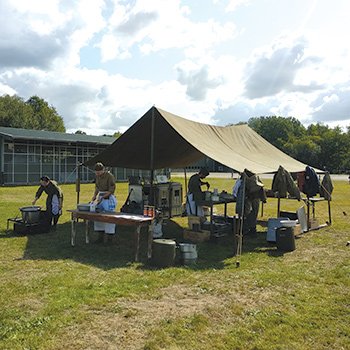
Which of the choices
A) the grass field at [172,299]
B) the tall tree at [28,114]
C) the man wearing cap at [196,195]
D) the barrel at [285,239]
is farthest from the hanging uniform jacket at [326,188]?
the tall tree at [28,114]

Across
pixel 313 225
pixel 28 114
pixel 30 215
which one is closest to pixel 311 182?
pixel 313 225

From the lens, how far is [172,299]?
442cm

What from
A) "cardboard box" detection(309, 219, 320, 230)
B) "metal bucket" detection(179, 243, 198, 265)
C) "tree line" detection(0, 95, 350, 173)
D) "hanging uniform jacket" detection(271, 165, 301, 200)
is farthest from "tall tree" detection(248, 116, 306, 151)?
"metal bucket" detection(179, 243, 198, 265)

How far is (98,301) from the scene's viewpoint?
168 inches

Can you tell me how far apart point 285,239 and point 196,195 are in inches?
82.9

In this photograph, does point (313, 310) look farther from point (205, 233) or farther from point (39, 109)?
point (39, 109)

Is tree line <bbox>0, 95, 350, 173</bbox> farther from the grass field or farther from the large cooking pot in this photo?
the grass field

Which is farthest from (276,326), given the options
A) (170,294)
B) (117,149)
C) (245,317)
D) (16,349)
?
(117,149)

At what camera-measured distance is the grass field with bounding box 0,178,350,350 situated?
3.42 meters

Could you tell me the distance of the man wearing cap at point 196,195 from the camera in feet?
26.5

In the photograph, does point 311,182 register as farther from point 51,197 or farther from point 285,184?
point 51,197

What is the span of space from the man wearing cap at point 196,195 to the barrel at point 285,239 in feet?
6.06

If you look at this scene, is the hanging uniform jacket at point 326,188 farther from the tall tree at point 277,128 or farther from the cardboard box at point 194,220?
the tall tree at point 277,128

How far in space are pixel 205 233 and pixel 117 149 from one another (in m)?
3.38
